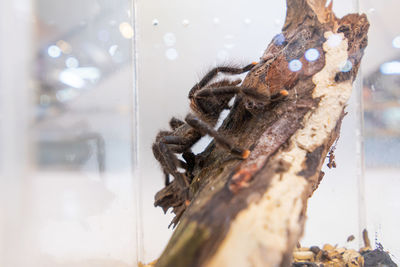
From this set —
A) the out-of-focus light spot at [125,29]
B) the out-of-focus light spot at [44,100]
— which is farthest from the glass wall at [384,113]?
the out-of-focus light spot at [44,100]

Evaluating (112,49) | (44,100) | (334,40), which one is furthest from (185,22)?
(44,100)

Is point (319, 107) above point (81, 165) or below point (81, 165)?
above

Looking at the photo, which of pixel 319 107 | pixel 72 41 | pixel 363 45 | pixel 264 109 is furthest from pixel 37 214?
pixel 363 45

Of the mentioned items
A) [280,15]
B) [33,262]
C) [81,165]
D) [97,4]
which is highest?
[97,4]

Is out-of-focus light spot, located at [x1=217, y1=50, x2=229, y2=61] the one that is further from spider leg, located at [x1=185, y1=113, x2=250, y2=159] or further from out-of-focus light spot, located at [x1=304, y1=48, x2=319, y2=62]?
spider leg, located at [x1=185, y1=113, x2=250, y2=159]

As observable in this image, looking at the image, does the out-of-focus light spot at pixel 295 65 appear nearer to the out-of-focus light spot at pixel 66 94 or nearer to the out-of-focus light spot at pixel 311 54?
the out-of-focus light spot at pixel 311 54

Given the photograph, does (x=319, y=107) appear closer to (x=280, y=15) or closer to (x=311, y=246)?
(x=280, y=15)
